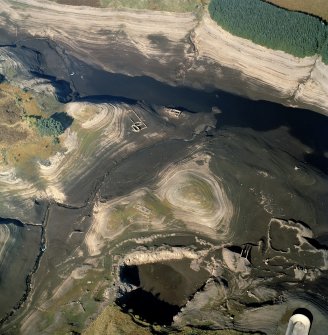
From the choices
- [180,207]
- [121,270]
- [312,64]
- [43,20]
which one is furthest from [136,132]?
[43,20]

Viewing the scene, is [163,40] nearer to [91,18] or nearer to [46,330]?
[91,18]

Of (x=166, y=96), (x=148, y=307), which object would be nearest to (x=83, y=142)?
(x=166, y=96)

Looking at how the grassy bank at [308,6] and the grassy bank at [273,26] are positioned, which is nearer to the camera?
the grassy bank at [273,26]

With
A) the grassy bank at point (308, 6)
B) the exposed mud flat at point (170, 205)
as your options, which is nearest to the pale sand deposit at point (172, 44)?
the exposed mud flat at point (170, 205)

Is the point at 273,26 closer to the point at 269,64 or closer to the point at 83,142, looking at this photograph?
the point at 269,64

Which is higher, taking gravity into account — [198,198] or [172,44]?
[172,44]

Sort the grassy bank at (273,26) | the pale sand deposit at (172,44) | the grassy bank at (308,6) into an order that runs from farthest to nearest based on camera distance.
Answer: the grassy bank at (308,6)
the pale sand deposit at (172,44)
the grassy bank at (273,26)

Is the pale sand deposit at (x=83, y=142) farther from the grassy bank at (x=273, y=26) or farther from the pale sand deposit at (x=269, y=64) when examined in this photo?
the grassy bank at (x=273, y=26)

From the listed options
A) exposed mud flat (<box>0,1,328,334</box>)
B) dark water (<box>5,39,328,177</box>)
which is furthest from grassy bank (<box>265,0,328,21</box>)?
dark water (<box>5,39,328,177</box>)
